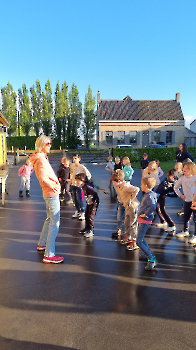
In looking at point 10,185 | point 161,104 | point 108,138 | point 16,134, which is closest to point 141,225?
point 10,185

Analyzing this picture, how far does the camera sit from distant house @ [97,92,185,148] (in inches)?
1495

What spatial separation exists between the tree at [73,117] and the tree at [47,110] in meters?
3.66

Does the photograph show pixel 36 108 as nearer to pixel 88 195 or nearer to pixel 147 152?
pixel 147 152

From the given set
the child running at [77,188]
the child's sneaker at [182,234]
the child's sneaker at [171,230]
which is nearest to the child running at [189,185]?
the child's sneaker at [182,234]

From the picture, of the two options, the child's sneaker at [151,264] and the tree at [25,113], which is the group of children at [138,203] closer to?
the child's sneaker at [151,264]

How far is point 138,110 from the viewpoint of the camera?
130 ft

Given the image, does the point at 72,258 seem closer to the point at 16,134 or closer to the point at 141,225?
the point at 141,225

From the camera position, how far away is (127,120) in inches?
1494

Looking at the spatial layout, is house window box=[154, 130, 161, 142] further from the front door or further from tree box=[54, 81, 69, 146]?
tree box=[54, 81, 69, 146]

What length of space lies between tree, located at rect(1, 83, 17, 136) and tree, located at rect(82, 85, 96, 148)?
49.6 ft

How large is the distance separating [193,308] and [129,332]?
3.38ft

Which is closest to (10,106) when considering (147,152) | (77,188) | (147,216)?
(147,152)

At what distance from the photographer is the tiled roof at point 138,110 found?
3847 centimetres

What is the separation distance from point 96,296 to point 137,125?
119 ft
